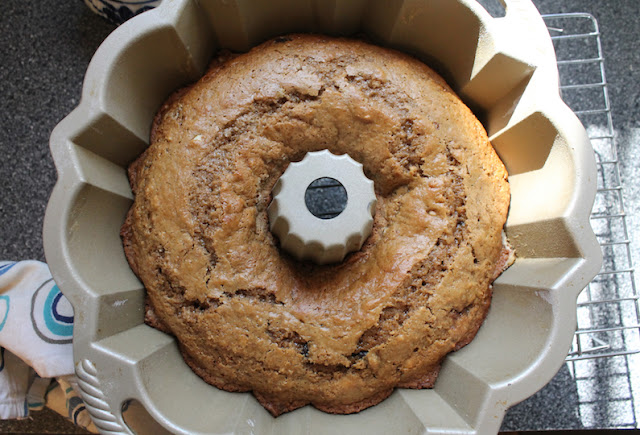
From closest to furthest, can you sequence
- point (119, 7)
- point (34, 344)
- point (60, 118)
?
point (34, 344), point (119, 7), point (60, 118)

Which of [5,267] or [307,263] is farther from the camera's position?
[5,267]

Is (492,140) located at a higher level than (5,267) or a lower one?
higher

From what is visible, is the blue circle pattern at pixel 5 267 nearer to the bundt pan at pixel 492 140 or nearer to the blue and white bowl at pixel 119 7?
the bundt pan at pixel 492 140

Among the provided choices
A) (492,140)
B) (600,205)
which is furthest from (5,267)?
(600,205)

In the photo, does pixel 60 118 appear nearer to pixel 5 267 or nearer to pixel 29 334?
pixel 5 267

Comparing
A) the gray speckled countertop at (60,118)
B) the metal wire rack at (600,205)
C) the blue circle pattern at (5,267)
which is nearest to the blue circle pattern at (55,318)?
the blue circle pattern at (5,267)

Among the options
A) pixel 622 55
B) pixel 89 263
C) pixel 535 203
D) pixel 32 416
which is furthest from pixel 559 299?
pixel 32 416

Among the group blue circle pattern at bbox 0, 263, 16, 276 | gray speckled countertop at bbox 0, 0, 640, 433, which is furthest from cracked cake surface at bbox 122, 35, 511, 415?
gray speckled countertop at bbox 0, 0, 640, 433
